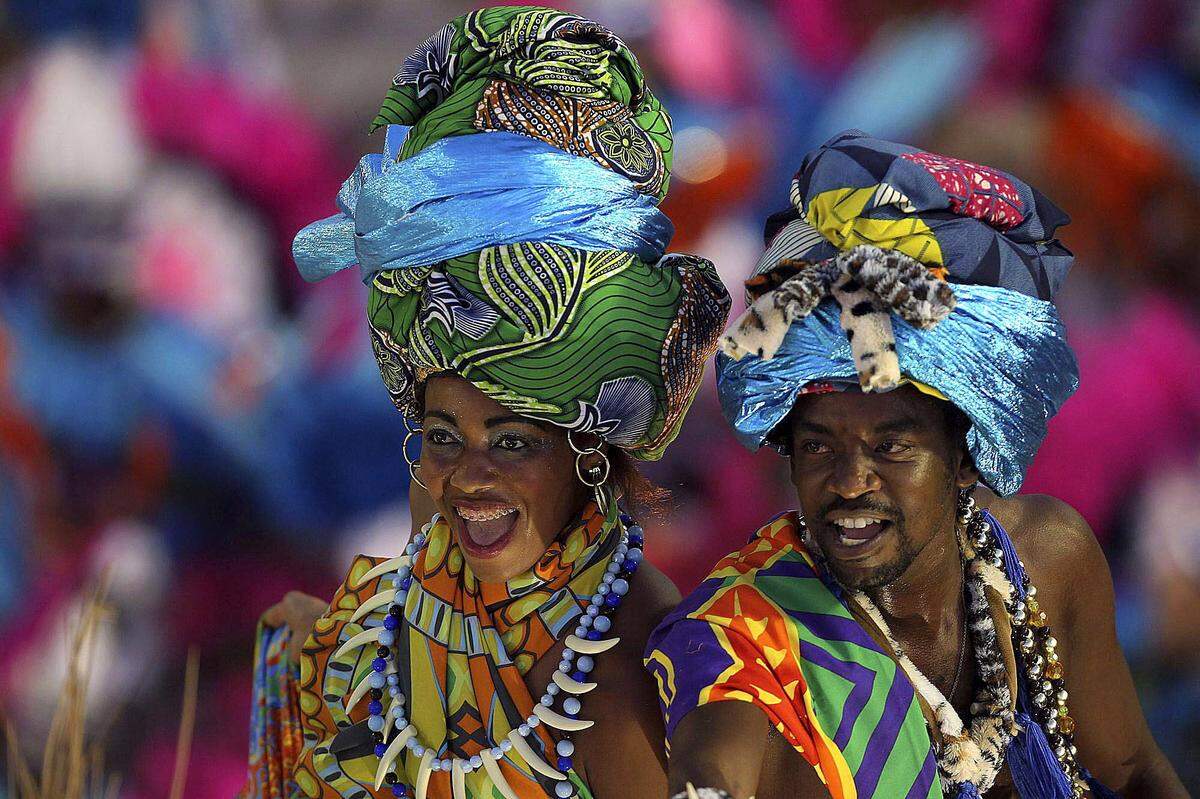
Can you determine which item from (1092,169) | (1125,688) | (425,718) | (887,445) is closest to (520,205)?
(887,445)

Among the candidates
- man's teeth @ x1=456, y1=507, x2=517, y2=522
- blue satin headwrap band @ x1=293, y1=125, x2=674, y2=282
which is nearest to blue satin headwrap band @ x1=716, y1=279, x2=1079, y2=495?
blue satin headwrap band @ x1=293, y1=125, x2=674, y2=282

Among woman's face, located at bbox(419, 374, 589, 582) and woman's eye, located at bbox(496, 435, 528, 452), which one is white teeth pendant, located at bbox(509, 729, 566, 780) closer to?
woman's face, located at bbox(419, 374, 589, 582)

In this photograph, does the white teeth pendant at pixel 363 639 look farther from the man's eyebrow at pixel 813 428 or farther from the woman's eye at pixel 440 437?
the man's eyebrow at pixel 813 428

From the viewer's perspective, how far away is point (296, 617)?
338cm

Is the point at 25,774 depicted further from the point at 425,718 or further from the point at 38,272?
the point at 38,272

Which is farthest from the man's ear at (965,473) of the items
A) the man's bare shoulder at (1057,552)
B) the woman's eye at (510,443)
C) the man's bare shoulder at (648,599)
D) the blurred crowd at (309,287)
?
the blurred crowd at (309,287)

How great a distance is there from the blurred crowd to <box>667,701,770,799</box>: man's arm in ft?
6.64

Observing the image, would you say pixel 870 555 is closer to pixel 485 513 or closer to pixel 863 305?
pixel 863 305

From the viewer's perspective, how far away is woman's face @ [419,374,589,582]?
8.93ft

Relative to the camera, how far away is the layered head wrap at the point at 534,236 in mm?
2617

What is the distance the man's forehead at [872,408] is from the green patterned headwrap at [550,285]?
1.12ft

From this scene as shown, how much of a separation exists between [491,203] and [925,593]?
1110 mm

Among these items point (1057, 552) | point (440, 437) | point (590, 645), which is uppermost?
point (440, 437)

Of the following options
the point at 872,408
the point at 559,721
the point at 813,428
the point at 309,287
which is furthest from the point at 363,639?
the point at 309,287
